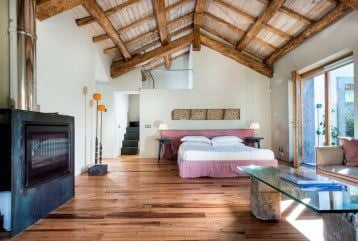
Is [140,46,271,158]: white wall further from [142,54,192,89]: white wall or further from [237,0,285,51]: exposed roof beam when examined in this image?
[142,54,192,89]: white wall

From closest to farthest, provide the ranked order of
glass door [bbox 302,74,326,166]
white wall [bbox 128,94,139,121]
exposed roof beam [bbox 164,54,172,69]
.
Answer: glass door [bbox 302,74,326,166] < exposed roof beam [bbox 164,54,172,69] < white wall [bbox 128,94,139,121]

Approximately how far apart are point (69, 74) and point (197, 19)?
3.43 m

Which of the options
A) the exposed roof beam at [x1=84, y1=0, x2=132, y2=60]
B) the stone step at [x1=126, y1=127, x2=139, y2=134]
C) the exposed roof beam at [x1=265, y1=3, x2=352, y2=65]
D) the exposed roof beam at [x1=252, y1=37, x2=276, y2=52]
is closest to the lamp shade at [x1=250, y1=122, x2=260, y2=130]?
the exposed roof beam at [x1=265, y1=3, x2=352, y2=65]

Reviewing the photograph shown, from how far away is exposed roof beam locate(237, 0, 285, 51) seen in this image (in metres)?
4.77

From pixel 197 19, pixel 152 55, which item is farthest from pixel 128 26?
pixel 197 19

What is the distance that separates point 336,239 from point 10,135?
103 inches

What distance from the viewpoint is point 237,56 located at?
23.7 feet

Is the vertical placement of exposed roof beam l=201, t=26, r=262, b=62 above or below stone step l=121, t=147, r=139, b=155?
above

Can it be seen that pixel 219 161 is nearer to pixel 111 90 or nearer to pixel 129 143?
pixel 111 90

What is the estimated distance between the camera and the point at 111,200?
3186 mm

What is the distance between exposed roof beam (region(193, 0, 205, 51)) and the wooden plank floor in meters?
3.94

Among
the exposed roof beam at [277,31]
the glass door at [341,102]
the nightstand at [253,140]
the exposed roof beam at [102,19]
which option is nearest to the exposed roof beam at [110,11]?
the exposed roof beam at [102,19]

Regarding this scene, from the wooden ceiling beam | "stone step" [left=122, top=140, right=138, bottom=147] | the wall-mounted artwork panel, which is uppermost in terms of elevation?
the wooden ceiling beam

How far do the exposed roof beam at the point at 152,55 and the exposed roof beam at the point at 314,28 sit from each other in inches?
94.6
